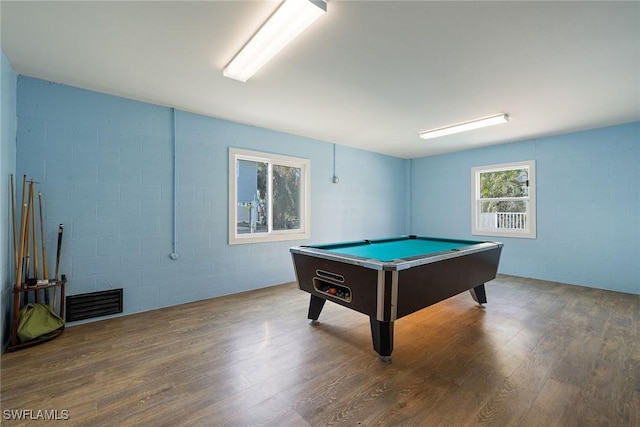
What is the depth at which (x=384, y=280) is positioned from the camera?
6.41 ft

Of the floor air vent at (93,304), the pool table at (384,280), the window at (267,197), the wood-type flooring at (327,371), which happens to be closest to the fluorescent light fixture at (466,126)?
the pool table at (384,280)

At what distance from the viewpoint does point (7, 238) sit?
7.57 feet

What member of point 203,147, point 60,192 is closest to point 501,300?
point 203,147

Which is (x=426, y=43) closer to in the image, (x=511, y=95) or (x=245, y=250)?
(x=511, y=95)

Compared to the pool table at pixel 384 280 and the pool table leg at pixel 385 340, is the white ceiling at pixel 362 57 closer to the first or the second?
the pool table at pixel 384 280

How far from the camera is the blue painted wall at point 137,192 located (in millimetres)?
2621

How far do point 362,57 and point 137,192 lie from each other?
2.73 metres

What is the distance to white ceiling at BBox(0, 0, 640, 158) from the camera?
5.60 ft

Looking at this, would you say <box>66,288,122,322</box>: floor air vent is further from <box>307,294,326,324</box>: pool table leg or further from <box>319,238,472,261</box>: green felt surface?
<box>319,238,472,261</box>: green felt surface

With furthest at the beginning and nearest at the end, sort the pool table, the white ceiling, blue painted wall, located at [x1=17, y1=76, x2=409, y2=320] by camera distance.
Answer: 1. blue painted wall, located at [x1=17, y1=76, x2=409, y2=320]
2. the pool table
3. the white ceiling

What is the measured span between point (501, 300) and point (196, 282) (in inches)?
154

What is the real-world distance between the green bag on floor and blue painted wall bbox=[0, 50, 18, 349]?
11 cm

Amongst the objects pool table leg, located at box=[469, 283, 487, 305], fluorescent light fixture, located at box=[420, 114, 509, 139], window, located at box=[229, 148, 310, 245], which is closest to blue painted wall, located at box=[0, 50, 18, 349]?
window, located at box=[229, 148, 310, 245]

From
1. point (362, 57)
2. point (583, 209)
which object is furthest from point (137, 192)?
point (583, 209)
